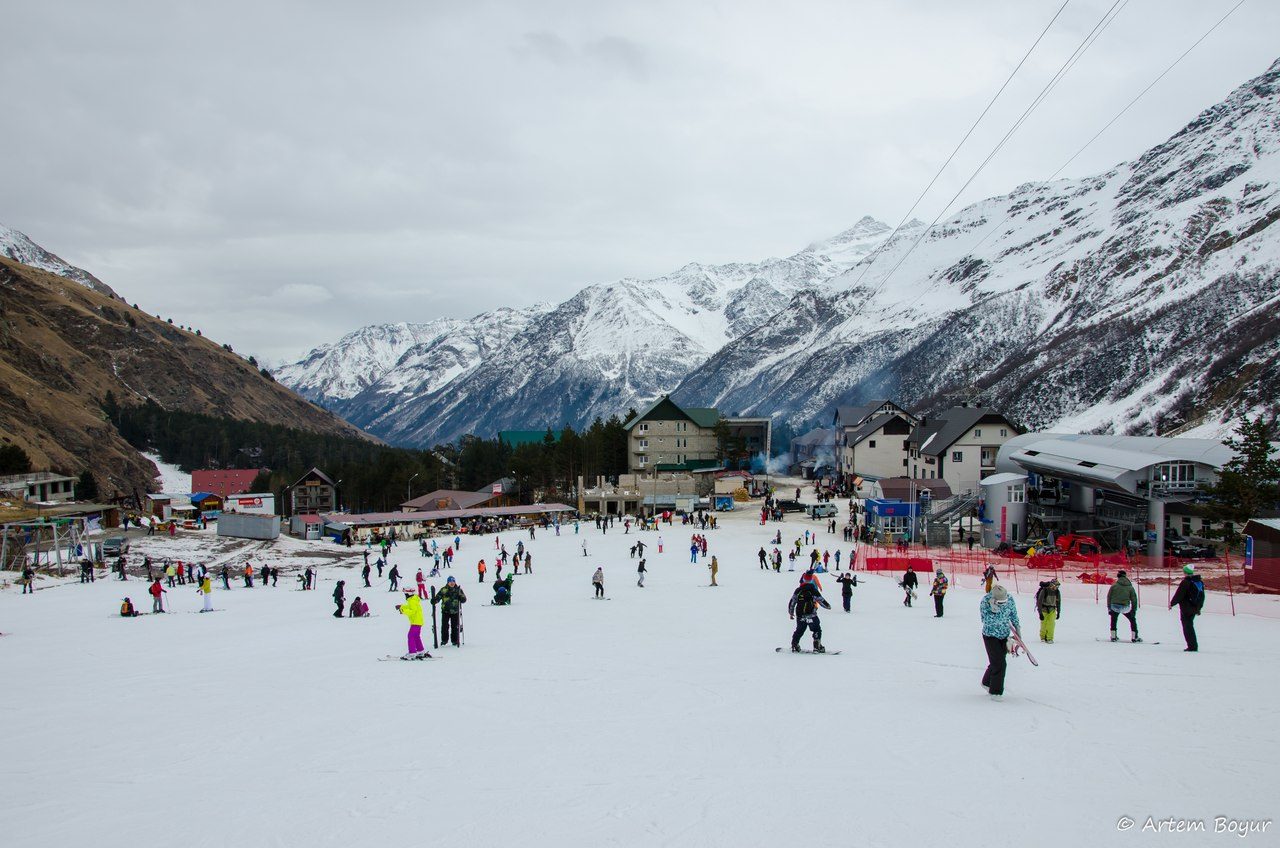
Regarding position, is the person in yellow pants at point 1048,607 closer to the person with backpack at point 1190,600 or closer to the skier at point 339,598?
the person with backpack at point 1190,600

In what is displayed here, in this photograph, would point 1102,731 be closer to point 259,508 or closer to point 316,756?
point 316,756

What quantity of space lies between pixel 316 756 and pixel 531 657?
23.0 feet

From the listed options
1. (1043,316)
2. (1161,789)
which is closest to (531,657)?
(1161,789)

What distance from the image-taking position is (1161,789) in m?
8.21

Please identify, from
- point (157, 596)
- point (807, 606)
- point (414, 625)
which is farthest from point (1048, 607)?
point (157, 596)

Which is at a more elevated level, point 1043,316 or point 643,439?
point 1043,316

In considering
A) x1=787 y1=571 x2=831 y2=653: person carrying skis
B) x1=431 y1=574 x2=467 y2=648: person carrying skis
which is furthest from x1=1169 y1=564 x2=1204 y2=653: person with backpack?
x1=431 y1=574 x2=467 y2=648: person carrying skis

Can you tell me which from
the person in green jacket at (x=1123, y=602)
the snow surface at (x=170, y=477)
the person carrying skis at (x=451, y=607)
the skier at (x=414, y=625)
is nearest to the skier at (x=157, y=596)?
the person carrying skis at (x=451, y=607)

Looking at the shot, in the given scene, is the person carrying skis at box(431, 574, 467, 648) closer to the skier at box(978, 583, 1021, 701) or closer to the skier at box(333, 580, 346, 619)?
the skier at box(333, 580, 346, 619)

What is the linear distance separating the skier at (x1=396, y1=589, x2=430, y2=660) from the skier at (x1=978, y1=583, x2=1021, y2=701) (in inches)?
403

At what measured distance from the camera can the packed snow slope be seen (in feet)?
25.9

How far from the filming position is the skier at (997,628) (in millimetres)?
11648

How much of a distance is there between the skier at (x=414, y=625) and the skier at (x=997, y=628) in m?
10.2

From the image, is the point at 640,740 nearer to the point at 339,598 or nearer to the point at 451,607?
the point at 451,607
